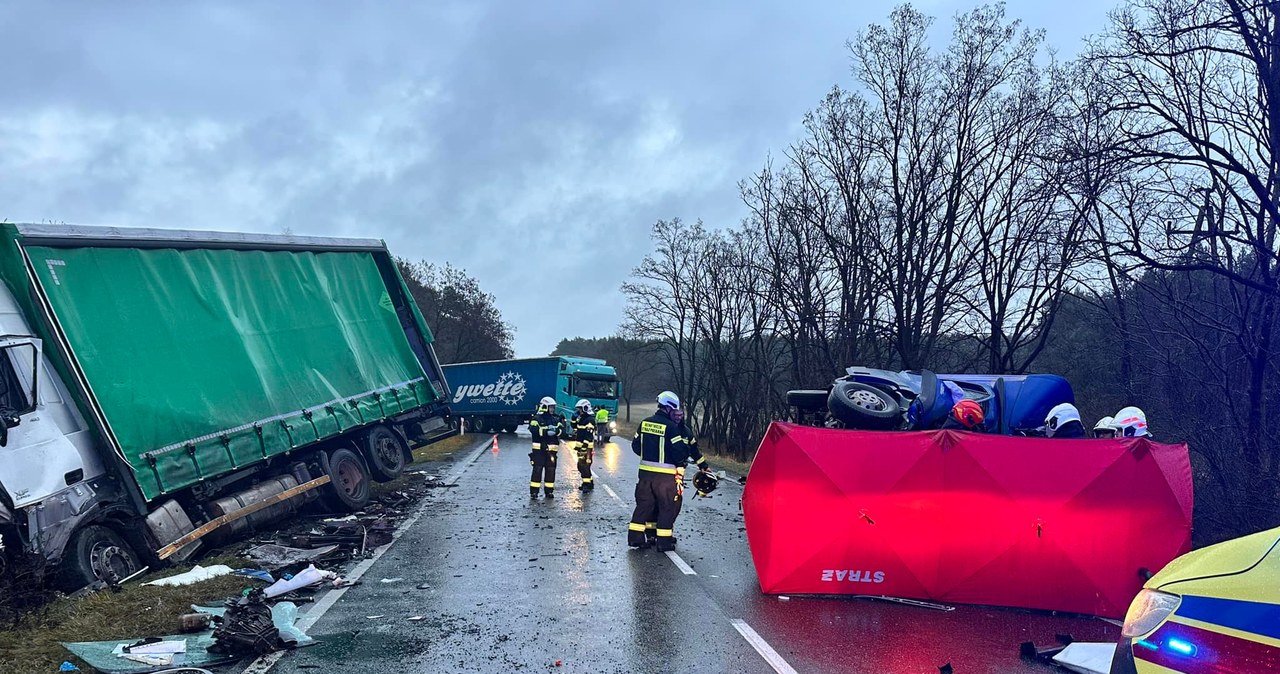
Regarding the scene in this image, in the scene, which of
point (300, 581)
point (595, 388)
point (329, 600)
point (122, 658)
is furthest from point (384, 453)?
point (595, 388)

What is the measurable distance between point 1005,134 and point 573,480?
13017 mm

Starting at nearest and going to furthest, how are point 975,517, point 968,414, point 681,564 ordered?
point 975,517 < point 968,414 < point 681,564

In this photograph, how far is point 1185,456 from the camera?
7.37 meters

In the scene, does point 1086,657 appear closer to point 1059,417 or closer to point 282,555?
point 1059,417

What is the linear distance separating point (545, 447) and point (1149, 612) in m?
11.6

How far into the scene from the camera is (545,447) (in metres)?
13.9

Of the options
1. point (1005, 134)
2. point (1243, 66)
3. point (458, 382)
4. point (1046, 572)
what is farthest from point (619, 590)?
point (458, 382)

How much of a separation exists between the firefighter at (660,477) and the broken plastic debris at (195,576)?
4.08 metres

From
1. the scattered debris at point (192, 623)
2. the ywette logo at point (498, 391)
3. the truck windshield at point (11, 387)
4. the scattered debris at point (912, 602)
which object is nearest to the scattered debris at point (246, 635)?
the scattered debris at point (192, 623)

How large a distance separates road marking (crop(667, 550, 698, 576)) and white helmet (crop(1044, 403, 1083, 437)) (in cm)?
359

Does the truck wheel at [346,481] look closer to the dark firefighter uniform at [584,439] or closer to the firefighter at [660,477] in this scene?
the dark firefighter uniform at [584,439]

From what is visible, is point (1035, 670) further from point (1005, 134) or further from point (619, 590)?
point (1005, 134)

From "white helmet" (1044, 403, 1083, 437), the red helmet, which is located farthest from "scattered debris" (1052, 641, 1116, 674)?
"white helmet" (1044, 403, 1083, 437)

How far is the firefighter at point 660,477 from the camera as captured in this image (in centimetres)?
931
